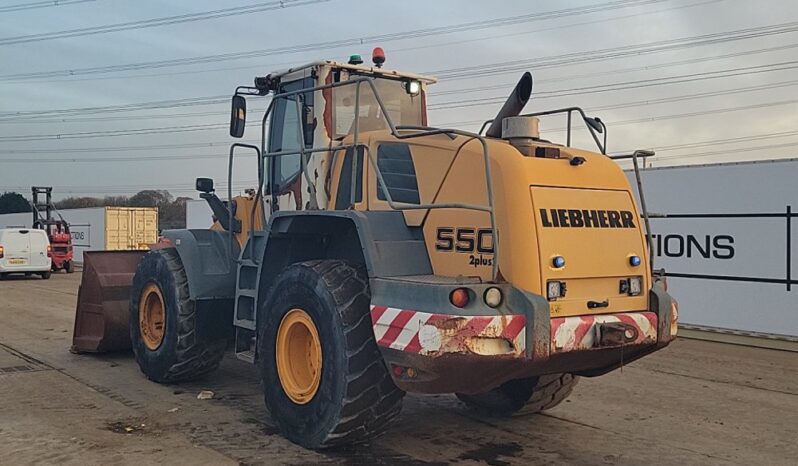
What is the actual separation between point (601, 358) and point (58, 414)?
176 inches

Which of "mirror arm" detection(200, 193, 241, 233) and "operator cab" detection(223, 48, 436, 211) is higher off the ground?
"operator cab" detection(223, 48, 436, 211)

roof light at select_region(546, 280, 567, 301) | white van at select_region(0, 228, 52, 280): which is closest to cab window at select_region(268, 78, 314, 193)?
roof light at select_region(546, 280, 567, 301)

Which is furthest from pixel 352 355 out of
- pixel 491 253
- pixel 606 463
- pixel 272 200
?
pixel 272 200

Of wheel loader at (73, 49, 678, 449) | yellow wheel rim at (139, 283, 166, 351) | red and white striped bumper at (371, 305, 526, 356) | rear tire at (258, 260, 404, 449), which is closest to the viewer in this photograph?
red and white striped bumper at (371, 305, 526, 356)

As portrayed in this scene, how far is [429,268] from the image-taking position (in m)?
5.29

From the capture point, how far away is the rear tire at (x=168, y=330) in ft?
24.0

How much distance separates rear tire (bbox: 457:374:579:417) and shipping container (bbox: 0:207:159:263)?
1050 inches

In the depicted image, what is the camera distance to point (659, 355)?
9.86 meters

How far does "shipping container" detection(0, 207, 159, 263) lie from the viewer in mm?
31438

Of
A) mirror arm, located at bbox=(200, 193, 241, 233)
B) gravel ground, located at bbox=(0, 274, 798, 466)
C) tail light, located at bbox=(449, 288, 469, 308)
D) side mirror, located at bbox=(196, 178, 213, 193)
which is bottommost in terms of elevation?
gravel ground, located at bbox=(0, 274, 798, 466)

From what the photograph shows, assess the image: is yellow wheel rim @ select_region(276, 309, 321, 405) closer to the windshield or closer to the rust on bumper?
the rust on bumper

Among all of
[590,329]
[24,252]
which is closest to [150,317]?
[590,329]

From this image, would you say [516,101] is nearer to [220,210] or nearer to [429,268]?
[429,268]

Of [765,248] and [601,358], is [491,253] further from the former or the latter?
[765,248]
